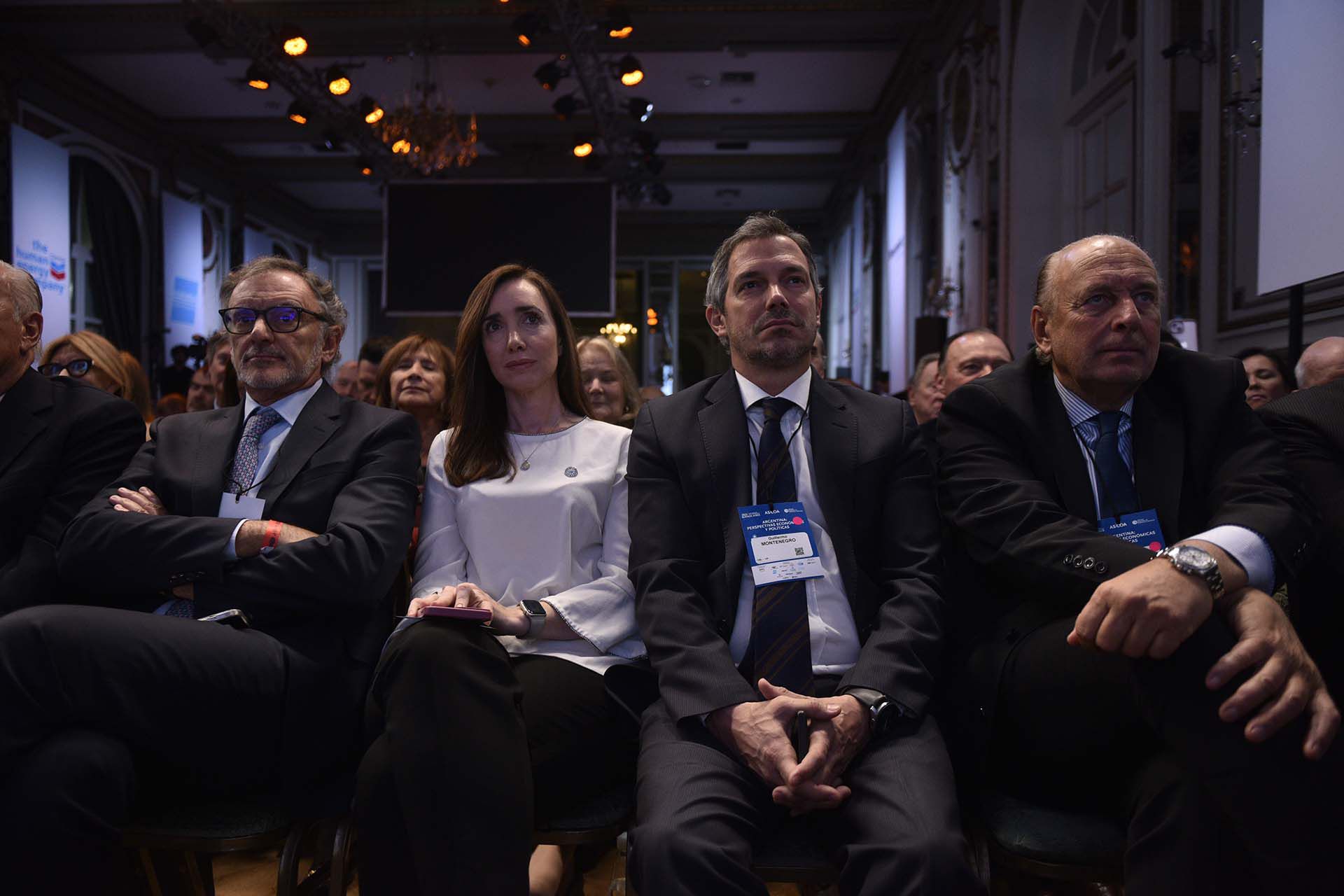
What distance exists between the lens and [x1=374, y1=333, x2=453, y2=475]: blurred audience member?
138 inches

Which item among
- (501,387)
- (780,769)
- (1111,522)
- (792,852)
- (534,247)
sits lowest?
(792,852)

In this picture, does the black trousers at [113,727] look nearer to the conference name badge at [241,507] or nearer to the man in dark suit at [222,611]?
the man in dark suit at [222,611]

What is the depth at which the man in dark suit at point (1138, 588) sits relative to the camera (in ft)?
4.46

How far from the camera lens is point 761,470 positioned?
6.33ft

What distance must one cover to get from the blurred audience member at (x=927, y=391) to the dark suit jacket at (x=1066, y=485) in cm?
190

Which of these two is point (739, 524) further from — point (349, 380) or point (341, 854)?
point (349, 380)

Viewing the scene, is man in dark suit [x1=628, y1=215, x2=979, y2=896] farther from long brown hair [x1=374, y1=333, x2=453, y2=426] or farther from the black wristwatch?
long brown hair [x1=374, y1=333, x2=453, y2=426]

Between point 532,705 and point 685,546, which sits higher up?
point 685,546

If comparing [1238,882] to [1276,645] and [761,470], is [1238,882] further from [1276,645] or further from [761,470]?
[761,470]

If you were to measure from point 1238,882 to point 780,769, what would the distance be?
26.2 inches

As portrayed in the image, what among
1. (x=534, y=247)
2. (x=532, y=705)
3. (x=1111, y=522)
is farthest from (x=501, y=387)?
(x=534, y=247)

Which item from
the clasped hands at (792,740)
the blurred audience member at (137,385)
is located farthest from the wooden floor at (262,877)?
the blurred audience member at (137,385)

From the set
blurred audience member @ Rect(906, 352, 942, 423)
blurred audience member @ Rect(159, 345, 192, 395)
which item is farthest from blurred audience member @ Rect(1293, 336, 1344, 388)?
blurred audience member @ Rect(159, 345, 192, 395)

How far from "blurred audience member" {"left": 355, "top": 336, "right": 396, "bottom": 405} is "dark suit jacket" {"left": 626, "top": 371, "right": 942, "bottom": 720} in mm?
3099
